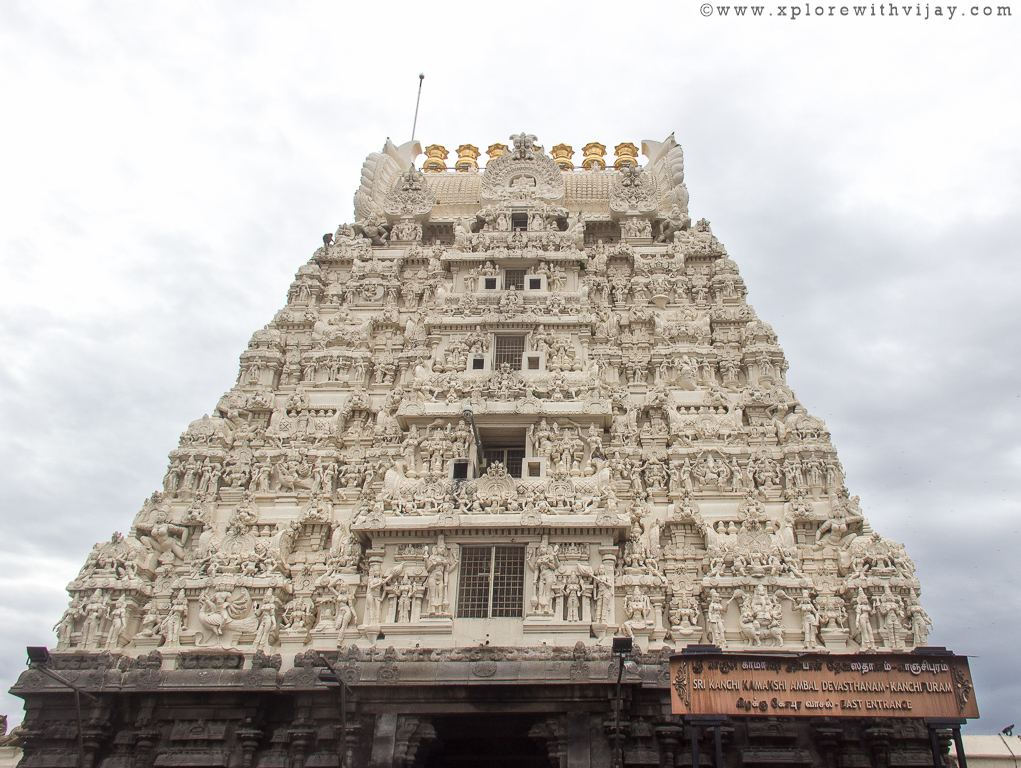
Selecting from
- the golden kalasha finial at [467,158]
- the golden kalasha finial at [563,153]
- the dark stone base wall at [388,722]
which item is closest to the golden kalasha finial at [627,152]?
the golden kalasha finial at [563,153]

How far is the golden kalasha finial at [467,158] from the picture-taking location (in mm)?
36781

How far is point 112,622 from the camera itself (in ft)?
63.7

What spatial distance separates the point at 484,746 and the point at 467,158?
27.0m

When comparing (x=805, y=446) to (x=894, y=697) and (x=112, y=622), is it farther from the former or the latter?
(x=112, y=622)

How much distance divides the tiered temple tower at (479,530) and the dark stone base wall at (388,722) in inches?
2.7

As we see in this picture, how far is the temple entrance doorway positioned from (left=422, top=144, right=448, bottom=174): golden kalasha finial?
2571cm

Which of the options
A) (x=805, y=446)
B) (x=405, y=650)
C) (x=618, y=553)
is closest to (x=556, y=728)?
(x=405, y=650)

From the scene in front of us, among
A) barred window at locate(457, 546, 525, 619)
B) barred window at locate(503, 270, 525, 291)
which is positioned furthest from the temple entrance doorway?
barred window at locate(503, 270, 525, 291)

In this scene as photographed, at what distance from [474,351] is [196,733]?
12868 millimetres

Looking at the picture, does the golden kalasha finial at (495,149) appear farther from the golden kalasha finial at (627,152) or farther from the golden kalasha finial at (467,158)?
the golden kalasha finial at (627,152)

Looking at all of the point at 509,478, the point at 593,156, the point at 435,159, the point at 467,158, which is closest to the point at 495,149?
the point at 467,158

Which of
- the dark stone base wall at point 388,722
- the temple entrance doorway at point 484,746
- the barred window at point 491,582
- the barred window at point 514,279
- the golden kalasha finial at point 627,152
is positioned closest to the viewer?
the dark stone base wall at point 388,722

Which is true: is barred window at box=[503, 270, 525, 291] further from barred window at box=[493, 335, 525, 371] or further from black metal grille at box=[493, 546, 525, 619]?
black metal grille at box=[493, 546, 525, 619]

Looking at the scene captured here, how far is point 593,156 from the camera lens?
3662cm
